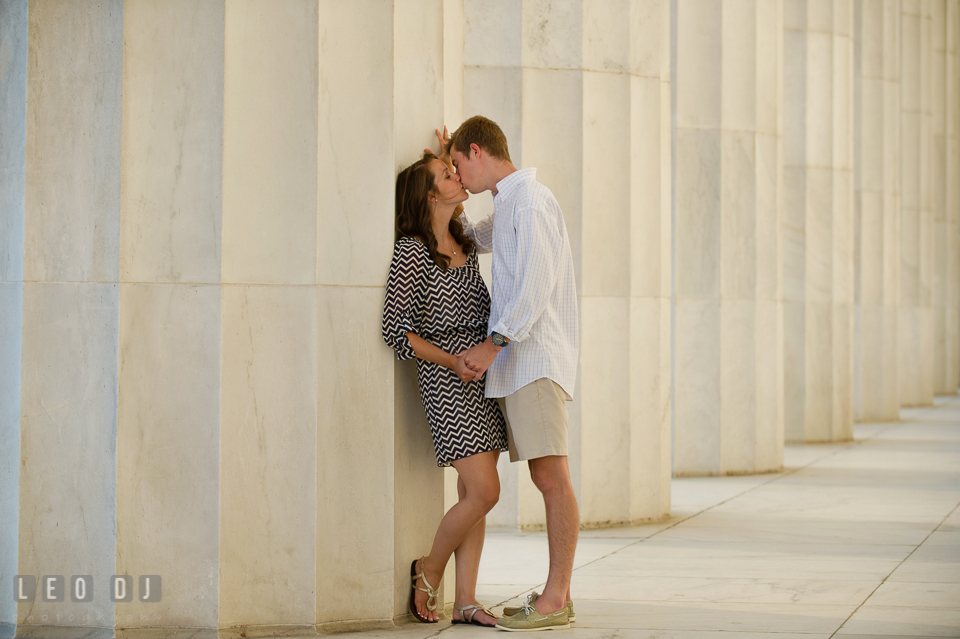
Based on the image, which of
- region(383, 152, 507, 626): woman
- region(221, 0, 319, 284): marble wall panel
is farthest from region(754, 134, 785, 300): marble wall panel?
region(221, 0, 319, 284): marble wall panel

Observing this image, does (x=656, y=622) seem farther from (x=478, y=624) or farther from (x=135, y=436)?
(x=135, y=436)

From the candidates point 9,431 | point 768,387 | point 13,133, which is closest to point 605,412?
point 768,387

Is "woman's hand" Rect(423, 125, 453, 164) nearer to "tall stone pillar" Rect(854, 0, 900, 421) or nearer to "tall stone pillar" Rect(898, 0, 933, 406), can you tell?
"tall stone pillar" Rect(854, 0, 900, 421)

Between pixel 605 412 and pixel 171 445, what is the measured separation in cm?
483

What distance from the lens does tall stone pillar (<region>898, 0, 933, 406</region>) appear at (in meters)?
26.8

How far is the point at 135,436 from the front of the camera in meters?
5.68

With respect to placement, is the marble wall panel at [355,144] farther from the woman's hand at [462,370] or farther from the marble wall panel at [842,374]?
the marble wall panel at [842,374]

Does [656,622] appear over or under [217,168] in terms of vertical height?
under

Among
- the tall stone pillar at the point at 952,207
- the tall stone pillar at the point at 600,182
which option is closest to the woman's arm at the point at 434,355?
the tall stone pillar at the point at 600,182

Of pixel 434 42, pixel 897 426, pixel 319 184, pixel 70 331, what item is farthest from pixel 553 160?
pixel 897 426

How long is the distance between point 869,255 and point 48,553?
18576mm
